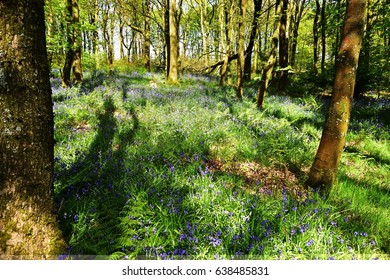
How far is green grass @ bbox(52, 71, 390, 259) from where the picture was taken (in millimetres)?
2832

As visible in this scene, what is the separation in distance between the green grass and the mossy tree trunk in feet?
1.51

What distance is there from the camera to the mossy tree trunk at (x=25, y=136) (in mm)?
2076

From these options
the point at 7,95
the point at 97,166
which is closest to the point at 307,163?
the point at 97,166

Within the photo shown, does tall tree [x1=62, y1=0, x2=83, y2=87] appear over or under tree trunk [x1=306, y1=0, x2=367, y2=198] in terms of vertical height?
over

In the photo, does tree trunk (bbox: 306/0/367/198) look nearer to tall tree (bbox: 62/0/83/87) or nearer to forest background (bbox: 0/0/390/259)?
forest background (bbox: 0/0/390/259)

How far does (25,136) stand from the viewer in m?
2.21

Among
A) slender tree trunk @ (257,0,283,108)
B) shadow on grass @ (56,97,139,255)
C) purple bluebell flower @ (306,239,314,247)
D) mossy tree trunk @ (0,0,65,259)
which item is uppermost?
slender tree trunk @ (257,0,283,108)

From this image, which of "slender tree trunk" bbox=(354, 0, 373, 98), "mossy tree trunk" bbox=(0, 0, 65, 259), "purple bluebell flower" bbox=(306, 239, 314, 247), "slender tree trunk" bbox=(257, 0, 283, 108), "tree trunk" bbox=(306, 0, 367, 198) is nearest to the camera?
"mossy tree trunk" bbox=(0, 0, 65, 259)

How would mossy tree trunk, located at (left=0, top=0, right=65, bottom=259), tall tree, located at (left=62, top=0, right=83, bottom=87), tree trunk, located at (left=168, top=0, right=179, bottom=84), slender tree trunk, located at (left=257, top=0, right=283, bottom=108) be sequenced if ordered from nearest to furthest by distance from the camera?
mossy tree trunk, located at (left=0, top=0, right=65, bottom=259)
slender tree trunk, located at (left=257, top=0, right=283, bottom=108)
tall tree, located at (left=62, top=0, right=83, bottom=87)
tree trunk, located at (left=168, top=0, right=179, bottom=84)

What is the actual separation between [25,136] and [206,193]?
2308 mm

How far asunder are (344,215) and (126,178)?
3171mm

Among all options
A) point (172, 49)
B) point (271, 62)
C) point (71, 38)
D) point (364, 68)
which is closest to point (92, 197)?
point (271, 62)

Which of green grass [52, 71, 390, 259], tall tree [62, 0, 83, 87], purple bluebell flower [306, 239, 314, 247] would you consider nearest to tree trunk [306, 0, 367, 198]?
green grass [52, 71, 390, 259]

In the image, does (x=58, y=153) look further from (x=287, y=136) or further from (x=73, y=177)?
(x=287, y=136)
